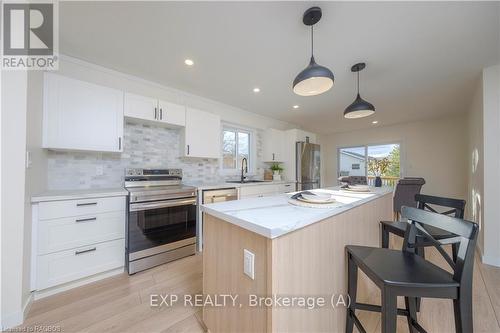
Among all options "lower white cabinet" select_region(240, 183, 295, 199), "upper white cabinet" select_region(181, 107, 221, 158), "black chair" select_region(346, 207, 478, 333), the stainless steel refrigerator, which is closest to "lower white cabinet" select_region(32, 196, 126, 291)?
"upper white cabinet" select_region(181, 107, 221, 158)

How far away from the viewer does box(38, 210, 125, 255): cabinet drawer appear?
5.56ft

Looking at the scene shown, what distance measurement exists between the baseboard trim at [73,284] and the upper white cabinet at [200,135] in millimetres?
1655

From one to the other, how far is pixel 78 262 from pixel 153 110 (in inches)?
73.1

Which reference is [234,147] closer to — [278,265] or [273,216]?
[273,216]

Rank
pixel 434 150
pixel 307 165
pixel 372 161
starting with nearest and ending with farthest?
pixel 307 165 → pixel 434 150 → pixel 372 161

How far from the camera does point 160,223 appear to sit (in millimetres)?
2307

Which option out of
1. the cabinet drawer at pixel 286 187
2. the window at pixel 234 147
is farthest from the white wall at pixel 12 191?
the cabinet drawer at pixel 286 187

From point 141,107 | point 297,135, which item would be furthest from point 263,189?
point 141,107

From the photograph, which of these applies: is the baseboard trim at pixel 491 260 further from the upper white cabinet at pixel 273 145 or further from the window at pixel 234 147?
the window at pixel 234 147

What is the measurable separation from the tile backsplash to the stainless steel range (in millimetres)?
209

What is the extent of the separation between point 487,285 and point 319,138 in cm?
540

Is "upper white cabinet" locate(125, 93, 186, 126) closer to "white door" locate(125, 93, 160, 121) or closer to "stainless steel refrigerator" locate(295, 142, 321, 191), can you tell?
"white door" locate(125, 93, 160, 121)

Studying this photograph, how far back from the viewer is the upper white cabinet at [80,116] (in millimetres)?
1944

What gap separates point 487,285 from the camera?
192 cm
